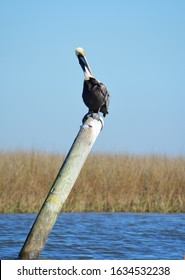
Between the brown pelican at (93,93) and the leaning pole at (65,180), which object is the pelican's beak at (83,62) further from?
the leaning pole at (65,180)

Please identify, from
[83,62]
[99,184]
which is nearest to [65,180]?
[83,62]

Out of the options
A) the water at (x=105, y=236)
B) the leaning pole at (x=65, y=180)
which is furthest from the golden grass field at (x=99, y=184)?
the leaning pole at (x=65, y=180)

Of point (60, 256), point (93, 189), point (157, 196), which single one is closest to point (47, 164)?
point (93, 189)

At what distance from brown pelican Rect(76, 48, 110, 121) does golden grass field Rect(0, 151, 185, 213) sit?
766 cm

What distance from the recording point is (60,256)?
331 inches

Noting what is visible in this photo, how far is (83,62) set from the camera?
667cm

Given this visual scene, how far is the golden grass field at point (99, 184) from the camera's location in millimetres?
14414

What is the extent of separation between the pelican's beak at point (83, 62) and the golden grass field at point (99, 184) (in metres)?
7.65

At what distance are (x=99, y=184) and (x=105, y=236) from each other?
4623 mm

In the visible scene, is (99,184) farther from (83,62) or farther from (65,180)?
(65,180)

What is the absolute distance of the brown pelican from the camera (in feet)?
21.4

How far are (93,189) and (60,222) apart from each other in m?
2.56

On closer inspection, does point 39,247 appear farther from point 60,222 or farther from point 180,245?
point 60,222

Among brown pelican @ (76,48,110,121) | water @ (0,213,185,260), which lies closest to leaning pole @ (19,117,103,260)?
brown pelican @ (76,48,110,121)
